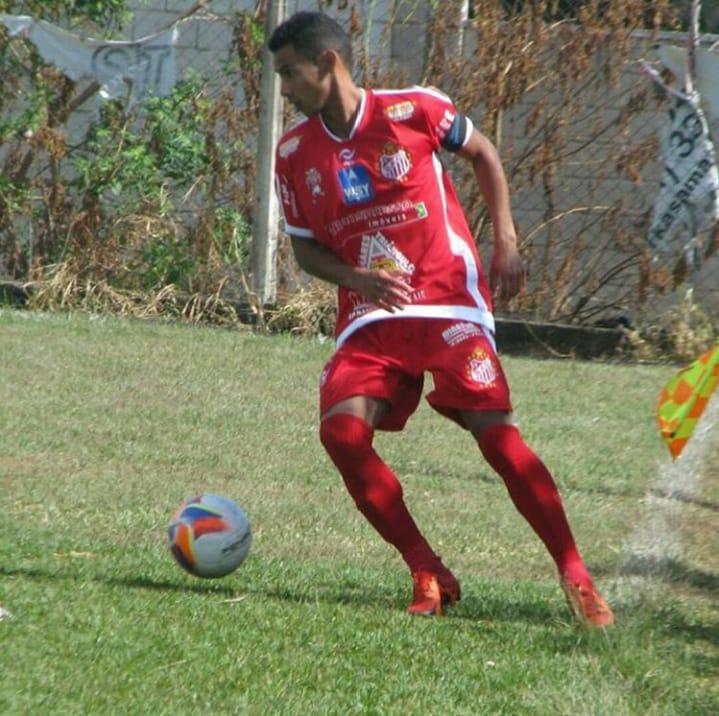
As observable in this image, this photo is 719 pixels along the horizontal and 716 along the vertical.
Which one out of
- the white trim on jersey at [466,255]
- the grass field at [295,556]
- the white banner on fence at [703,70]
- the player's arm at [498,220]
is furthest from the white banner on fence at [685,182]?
the white trim on jersey at [466,255]

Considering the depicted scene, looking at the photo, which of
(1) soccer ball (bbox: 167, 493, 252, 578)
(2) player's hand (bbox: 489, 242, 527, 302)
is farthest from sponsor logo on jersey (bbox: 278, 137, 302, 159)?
(1) soccer ball (bbox: 167, 493, 252, 578)

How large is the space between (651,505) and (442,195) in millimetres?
2306

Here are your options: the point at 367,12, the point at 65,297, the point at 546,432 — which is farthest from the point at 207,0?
the point at 546,432

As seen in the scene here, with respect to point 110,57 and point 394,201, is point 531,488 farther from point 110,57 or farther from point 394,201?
point 110,57

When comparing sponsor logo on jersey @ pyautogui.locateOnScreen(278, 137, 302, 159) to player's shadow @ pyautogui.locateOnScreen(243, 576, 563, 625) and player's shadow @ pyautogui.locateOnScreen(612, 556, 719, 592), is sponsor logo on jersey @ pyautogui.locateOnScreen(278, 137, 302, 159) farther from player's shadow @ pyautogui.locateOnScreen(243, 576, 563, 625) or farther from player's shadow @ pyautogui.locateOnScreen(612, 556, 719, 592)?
player's shadow @ pyautogui.locateOnScreen(612, 556, 719, 592)

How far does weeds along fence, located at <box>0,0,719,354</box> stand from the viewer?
1111 cm

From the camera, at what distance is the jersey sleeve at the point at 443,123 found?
532cm

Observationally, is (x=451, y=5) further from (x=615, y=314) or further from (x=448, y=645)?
(x=448, y=645)

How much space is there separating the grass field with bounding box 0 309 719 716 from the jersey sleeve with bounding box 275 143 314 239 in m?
1.17

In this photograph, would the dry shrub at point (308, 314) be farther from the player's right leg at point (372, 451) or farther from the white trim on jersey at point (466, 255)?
the player's right leg at point (372, 451)

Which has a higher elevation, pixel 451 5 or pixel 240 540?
pixel 451 5

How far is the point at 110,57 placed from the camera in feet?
38.4

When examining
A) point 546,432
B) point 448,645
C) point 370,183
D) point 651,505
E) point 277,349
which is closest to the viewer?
point 448,645

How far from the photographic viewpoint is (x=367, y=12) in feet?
38.0
